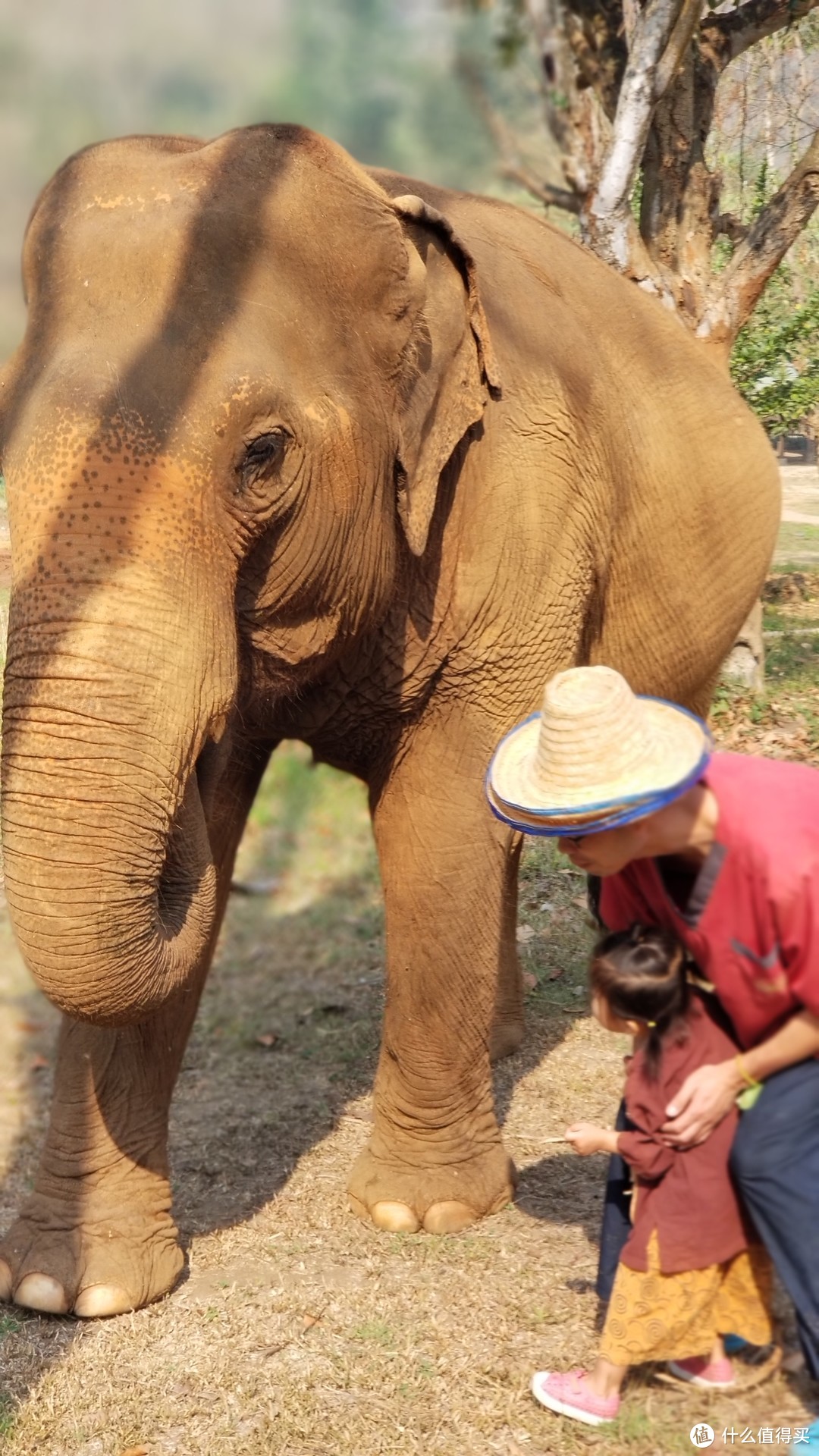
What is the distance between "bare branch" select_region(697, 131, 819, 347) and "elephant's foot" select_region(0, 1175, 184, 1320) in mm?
5268

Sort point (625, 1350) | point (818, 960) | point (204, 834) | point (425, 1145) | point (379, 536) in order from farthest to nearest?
point (425, 1145), point (379, 536), point (204, 834), point (625, 1350), point (818, 960)

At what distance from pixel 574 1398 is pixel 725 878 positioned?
1093 millimetres

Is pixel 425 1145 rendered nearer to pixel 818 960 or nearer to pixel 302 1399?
pixel 302 1399

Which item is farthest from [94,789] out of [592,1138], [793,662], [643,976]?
[793,662]

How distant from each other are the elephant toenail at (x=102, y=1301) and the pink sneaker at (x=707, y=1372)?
4.31 feet

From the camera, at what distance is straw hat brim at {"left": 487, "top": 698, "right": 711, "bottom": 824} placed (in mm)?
2447

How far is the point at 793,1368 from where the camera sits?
292 centimetres

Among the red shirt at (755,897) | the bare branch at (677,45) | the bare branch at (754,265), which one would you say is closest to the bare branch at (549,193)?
the bare branch at (677,45)

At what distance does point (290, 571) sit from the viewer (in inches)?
125

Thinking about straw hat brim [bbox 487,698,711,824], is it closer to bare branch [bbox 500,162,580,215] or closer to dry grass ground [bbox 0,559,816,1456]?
dry grass ground [bbox 0,559,816,1456]

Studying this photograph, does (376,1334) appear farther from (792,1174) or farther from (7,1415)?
(792,1174)

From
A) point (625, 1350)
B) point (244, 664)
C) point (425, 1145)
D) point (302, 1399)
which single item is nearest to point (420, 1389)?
point (302, 1399)

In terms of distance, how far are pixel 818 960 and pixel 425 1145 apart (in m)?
1.80

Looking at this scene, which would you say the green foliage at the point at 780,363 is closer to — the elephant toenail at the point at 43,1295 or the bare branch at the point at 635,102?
the bare branch at the point at 635,102
